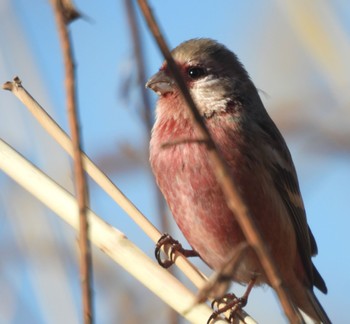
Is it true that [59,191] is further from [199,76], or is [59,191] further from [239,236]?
[199,76]

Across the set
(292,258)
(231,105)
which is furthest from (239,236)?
(231,105)

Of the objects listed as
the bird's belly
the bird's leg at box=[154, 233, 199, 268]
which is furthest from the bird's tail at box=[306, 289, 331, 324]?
the bird's leg at box=[154, 233, 199, 268]

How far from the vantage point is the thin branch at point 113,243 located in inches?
103

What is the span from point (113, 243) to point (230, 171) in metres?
1.20

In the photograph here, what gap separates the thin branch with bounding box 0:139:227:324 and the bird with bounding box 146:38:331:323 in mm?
1061

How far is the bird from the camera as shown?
13.1 feet

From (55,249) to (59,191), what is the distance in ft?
3.23

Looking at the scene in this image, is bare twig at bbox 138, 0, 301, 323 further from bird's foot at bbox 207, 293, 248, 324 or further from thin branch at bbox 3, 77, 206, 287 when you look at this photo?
bird's foot at bbox 207, 293, 248, 324

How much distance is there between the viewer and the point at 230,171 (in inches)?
147

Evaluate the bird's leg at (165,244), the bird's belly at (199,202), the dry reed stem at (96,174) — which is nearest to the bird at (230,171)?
the bird's belly at (199,202)

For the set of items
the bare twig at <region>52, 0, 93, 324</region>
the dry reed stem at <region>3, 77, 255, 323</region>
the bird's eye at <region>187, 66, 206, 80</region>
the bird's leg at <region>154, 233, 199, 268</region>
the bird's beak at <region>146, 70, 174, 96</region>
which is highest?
the bird's eye at <region>187, 66, 206, 80</region>

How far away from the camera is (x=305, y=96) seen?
3.77 m

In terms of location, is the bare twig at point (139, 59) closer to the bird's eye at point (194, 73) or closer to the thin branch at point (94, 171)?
the thin branch at point (94, 171)

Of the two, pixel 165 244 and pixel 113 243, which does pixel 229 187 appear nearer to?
pixel 113 243
